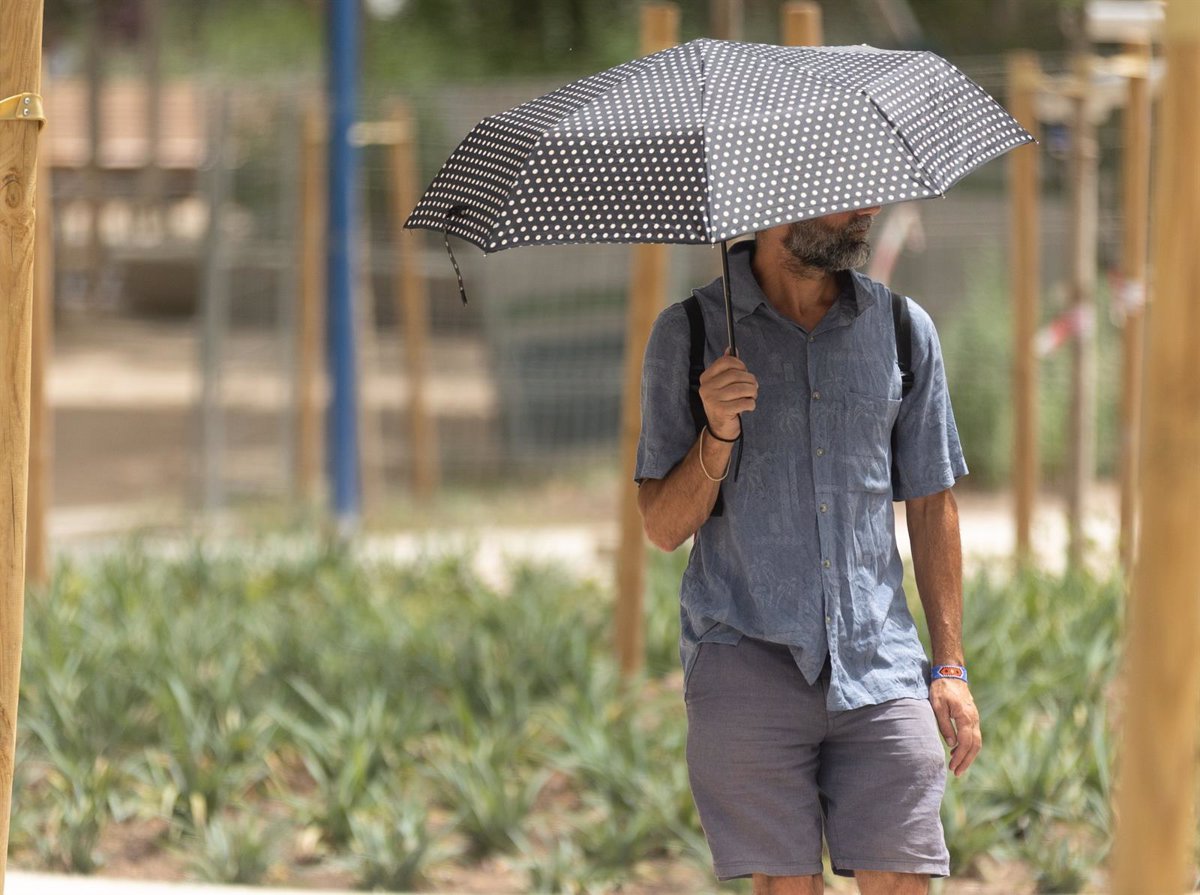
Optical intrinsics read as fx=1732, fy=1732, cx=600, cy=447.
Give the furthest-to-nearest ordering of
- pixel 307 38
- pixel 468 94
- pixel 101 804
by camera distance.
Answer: pixel 307 38 → pixel 468 94 → pixel 101 804

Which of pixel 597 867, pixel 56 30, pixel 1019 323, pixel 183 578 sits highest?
pixel 56 30

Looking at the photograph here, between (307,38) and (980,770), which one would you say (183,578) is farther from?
(307,38)

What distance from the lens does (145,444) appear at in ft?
46.7

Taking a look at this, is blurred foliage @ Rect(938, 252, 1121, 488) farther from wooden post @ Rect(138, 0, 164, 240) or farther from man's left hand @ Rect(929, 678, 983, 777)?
wooden post @ Rect(138, 0, 164, 240)

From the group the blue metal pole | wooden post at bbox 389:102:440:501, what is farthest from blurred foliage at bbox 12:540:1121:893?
wooden post at bbox 389:102:440:501

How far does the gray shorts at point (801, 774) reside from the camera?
2.91 metres

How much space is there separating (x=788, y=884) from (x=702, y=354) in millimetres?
919

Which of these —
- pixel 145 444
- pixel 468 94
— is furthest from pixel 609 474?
pixel 145 444

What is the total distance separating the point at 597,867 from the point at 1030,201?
3.62 meters

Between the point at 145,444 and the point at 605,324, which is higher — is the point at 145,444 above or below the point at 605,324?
below

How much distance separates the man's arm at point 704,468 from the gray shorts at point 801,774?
0.23 m

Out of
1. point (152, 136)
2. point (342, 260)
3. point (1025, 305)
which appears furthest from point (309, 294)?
point (152, 136)

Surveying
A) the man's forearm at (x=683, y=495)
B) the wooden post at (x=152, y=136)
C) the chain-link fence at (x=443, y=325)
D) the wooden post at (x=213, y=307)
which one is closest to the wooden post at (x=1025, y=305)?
the chain-link fence at (x=443, y=325)

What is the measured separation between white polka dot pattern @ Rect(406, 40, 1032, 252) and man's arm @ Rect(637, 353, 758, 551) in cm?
28
